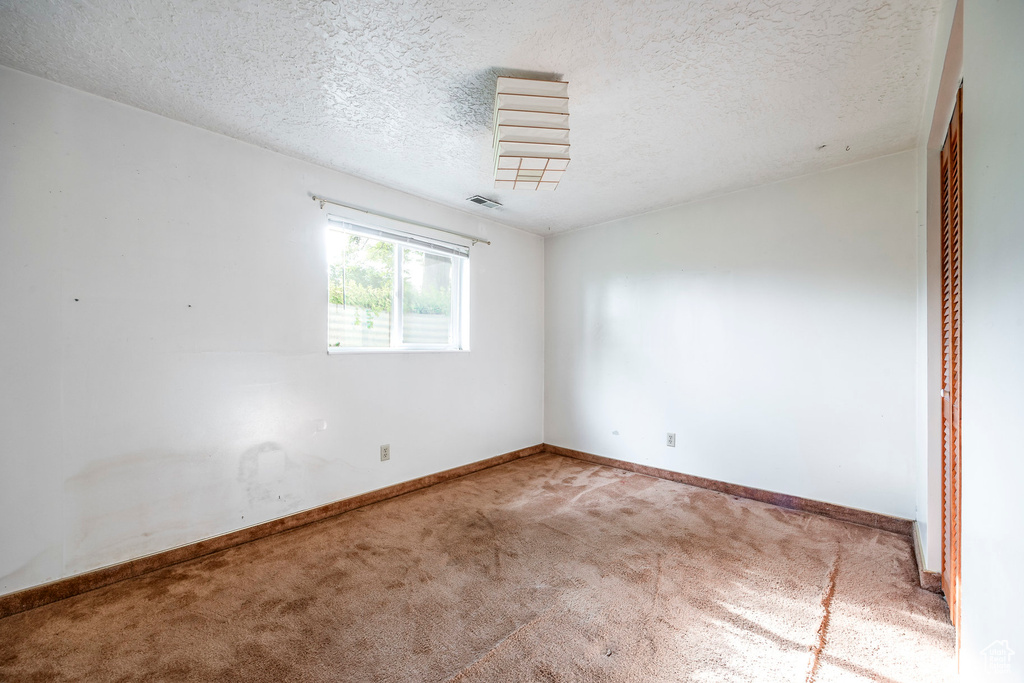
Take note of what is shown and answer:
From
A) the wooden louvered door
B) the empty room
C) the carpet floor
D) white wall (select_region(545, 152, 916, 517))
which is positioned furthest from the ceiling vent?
the wooden louvered door

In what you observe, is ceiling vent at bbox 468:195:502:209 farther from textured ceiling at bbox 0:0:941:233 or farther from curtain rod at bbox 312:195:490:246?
textured ceiling at bbox 0:0:941:233

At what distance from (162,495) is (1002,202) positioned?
3.31 meters

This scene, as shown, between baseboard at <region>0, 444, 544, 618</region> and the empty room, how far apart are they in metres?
0.02

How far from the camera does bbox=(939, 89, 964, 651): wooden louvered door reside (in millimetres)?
1570

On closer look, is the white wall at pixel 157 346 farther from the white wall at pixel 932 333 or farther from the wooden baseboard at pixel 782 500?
the white wall at pixel 932 333

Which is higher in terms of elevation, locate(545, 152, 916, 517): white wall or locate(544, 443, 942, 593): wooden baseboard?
locate(545, 152, 916, 517): white wall

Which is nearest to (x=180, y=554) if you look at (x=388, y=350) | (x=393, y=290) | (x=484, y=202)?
(x=388, y=350)

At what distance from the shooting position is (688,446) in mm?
3549

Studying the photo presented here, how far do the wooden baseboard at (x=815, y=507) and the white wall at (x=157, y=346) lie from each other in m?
2.26

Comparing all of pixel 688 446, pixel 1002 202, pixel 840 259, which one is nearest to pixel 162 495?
pixel 1002 202

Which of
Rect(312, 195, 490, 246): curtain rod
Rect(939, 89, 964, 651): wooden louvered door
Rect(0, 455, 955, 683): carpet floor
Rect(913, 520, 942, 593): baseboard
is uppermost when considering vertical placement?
Rect(312, 195, 490, 246): curtain rod

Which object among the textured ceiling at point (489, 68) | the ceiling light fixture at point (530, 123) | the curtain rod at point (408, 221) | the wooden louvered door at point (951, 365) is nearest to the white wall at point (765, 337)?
the textured ceiling at point (489, 68)

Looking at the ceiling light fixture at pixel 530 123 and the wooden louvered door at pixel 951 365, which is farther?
the ceiling light fixture at pixel 530 123

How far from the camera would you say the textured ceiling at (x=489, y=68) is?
155cm
